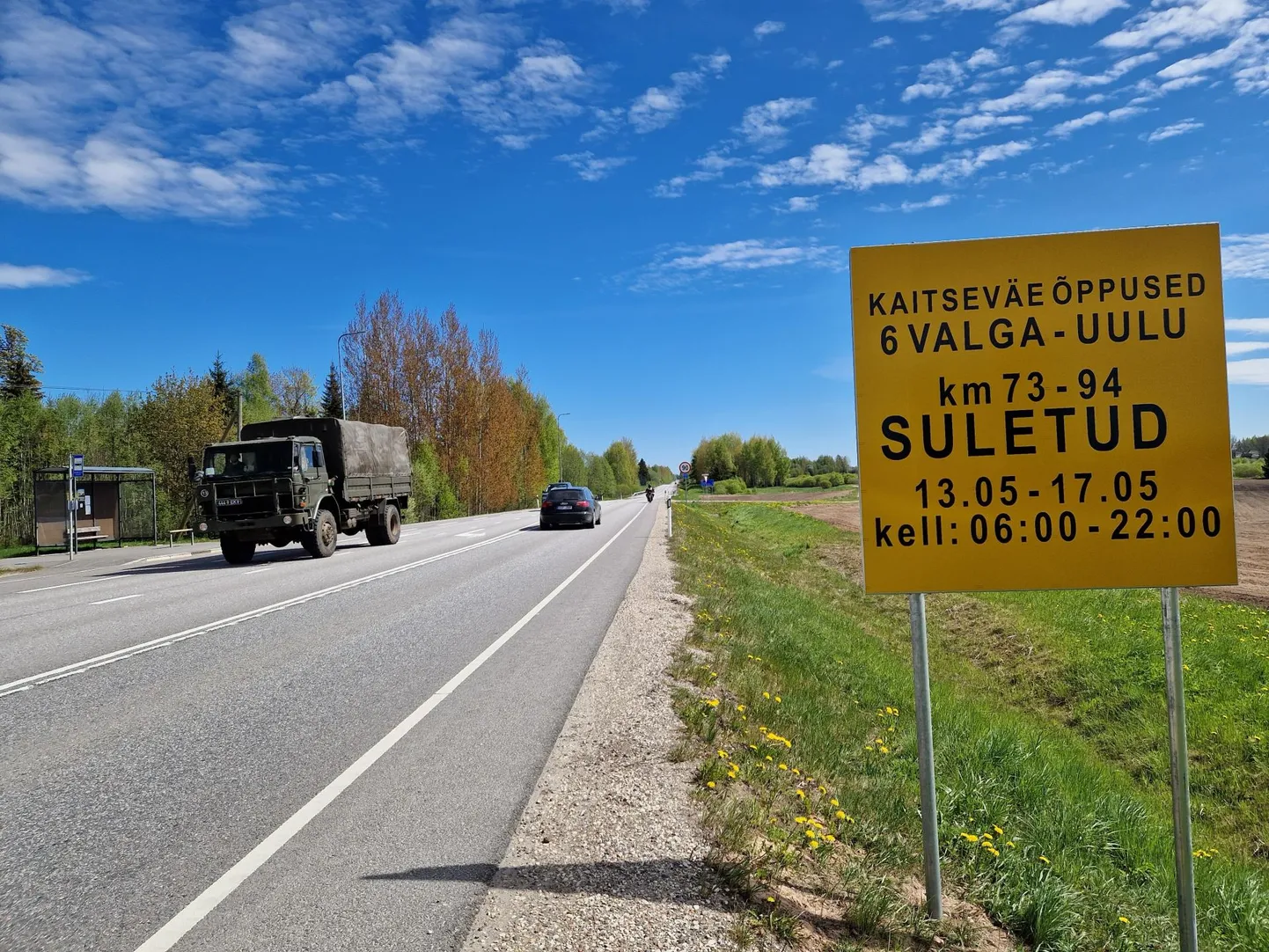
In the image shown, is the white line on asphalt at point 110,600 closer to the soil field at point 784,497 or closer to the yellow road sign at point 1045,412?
the yellow road sign at point 1045,412

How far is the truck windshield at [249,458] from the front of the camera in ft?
57.7

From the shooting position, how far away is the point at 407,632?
30.1ft

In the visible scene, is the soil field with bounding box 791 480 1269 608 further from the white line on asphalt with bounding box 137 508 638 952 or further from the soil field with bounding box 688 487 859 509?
the soil field with bounding box 688 487 859 509

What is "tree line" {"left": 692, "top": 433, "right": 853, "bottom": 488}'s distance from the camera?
15325 cm

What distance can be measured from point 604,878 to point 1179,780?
7.80 ft

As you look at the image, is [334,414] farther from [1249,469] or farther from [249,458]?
[1249,469]

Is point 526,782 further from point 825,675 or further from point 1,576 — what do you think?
point 1,576

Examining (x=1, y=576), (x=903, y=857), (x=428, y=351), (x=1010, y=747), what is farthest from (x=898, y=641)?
(x=428, y=351)

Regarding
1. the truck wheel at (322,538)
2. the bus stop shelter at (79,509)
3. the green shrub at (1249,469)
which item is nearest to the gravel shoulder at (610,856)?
the truck wheel at (322,538)

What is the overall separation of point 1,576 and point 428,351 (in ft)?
115

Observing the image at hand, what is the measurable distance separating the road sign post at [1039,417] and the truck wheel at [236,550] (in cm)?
1785

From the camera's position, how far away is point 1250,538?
31.4 meters

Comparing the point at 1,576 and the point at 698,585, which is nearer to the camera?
the point at 698,585

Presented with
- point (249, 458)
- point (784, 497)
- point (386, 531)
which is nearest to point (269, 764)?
point (249, 458)
